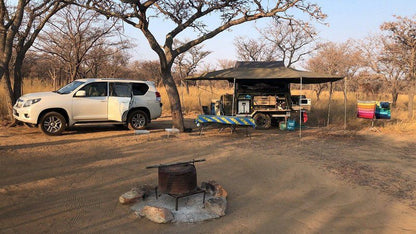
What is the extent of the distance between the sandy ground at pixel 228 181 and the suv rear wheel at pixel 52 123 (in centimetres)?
35

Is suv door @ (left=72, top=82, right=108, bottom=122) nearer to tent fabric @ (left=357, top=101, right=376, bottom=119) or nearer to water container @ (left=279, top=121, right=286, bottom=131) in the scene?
water container @ (left=279, top=121, right=286, bottom=131)

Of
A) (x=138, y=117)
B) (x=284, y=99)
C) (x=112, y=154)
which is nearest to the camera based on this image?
(x=112, y=154)

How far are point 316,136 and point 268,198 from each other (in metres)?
6.57

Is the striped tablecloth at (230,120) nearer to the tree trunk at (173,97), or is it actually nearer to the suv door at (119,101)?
the tree trunk at (173,97)

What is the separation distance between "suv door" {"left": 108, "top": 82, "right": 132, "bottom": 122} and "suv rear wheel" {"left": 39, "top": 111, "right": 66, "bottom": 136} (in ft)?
4.75

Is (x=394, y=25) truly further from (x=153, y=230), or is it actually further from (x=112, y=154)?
(x=153, y=230)

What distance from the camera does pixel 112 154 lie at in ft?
23.8

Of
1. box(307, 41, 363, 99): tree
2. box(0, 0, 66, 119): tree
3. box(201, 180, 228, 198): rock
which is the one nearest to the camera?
box(201, 180, 228, 198): rock

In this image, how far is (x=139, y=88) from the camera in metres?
10.9

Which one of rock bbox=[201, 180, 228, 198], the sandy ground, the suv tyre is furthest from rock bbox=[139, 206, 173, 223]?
the suv tyre

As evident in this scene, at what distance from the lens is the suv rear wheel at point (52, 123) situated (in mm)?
9039

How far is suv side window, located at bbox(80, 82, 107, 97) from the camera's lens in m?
9.87

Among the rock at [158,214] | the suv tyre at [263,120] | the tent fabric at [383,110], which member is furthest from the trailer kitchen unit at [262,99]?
the rock at [158,214]

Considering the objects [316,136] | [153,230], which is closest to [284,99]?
[316,136]
